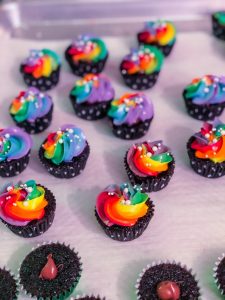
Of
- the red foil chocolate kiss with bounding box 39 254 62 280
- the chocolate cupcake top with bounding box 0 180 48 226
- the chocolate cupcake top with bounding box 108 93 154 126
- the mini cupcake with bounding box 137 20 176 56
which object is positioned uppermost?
the mini cupcake with bounding box 137 20 176 56

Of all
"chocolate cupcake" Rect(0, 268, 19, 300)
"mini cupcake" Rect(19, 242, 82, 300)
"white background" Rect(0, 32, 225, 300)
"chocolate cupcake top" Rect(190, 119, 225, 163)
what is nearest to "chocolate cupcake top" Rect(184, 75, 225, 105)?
"white background" Rect(0, 32, 225, 300)

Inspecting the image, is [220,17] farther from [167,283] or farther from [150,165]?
[167,283]

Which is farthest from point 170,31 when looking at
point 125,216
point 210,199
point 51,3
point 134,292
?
point 134,292

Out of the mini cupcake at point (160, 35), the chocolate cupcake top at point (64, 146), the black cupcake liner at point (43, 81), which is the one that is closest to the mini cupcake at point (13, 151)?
the chocolate cupcake top at point (64, 146)

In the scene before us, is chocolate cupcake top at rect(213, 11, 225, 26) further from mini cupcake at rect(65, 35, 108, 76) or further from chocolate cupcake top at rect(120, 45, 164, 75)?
mini cupcake at rect(65, 35, 108, 76)

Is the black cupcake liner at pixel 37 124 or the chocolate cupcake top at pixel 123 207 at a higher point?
the black cupcake liner at pixel 37 124

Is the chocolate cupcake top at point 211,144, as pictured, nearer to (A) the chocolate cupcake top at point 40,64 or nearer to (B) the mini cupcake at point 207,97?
(B) the mini cupcake at point 207,97
